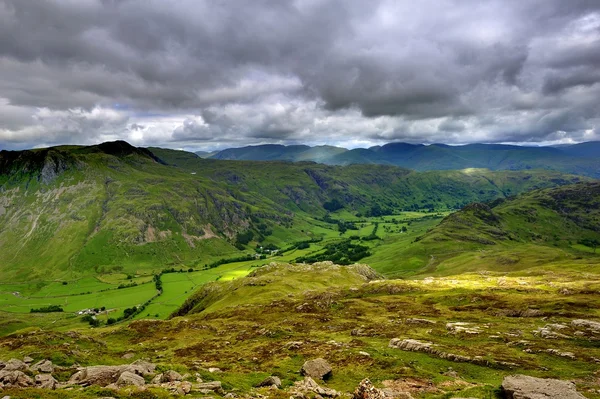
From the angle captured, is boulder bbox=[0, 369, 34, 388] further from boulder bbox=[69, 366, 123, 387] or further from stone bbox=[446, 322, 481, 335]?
stone bbox=[446, 322, 481, 335]

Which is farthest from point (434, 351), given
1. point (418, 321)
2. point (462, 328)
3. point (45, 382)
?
point (45, 382)

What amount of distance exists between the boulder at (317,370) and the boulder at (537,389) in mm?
21770

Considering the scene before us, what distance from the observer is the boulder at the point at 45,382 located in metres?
34.5

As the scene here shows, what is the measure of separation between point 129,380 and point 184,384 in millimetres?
6435

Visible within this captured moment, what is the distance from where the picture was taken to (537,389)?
30.3m

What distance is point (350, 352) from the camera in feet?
180

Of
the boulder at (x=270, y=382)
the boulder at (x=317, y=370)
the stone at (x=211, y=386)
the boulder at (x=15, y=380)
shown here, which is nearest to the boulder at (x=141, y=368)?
the stone at (x=211, y=386)

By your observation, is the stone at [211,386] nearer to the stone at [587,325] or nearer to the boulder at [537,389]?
the boulder at [537,389]

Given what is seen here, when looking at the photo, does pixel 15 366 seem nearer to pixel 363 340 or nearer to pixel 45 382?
pixel 45 382

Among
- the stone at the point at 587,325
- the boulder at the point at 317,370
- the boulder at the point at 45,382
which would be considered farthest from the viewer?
the stone at the point at 587,325

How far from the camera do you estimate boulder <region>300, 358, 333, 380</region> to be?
44.6 metres

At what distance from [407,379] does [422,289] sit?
86193 mm

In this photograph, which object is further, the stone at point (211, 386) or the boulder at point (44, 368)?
the boulder at point (44, 368)

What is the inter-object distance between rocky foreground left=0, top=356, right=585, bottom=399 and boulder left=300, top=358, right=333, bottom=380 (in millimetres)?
220
